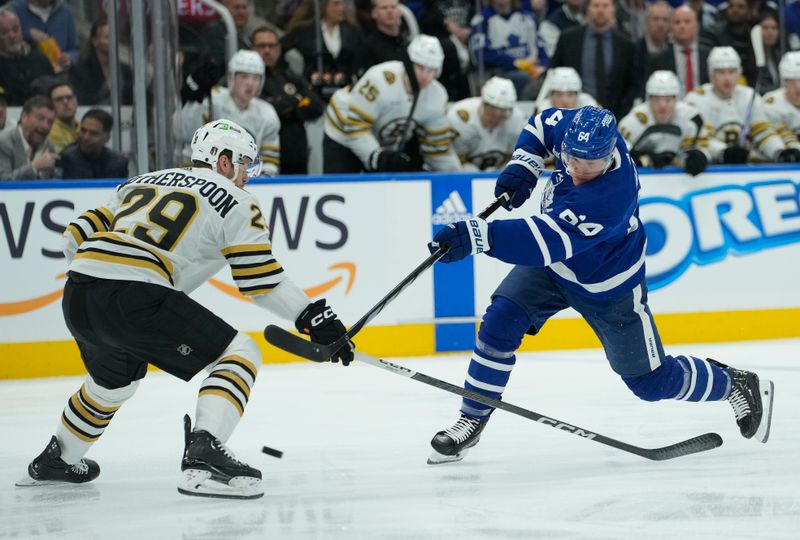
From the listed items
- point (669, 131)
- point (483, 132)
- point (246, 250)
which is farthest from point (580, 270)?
point (669, 131)

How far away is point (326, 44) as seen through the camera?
24.1ft

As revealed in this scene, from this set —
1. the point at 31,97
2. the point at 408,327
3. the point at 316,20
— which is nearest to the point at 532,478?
the point at 408,327

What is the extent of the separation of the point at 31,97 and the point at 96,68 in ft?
1.09

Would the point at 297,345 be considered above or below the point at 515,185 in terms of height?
below

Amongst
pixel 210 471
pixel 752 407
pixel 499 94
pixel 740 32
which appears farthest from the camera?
pixel 740 32

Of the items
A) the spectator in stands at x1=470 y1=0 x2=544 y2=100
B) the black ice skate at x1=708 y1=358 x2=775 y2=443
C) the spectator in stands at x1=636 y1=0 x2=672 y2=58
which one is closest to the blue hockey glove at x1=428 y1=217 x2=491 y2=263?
the black ice skate at x1=708 y1=358 x2=775 y2=443

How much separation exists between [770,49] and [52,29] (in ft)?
14.7

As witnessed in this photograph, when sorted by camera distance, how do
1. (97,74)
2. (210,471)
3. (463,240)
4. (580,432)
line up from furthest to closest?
(97,74), (580,432), (463,240), (210,471)

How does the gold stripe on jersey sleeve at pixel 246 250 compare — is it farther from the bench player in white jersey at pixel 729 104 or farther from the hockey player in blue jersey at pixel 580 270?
the bench player in white jersey at pixel 729 104

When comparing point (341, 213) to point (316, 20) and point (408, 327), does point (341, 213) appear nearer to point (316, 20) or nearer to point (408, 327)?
point (408, 327)

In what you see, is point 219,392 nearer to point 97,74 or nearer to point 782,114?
point 97,74

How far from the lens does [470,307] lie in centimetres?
657

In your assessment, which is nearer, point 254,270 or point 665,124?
point 254,270

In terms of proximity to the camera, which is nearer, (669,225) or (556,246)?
(556,246)
